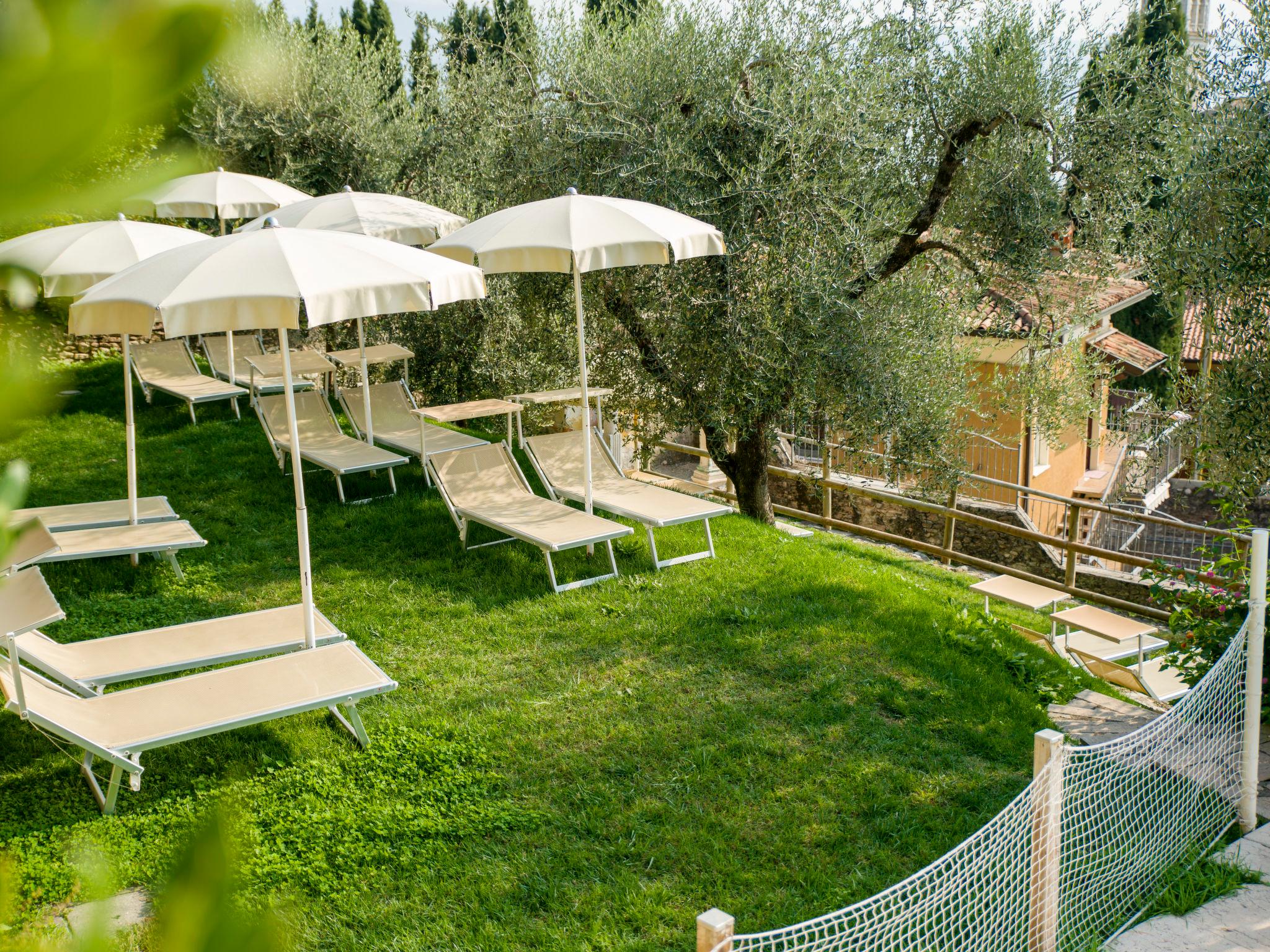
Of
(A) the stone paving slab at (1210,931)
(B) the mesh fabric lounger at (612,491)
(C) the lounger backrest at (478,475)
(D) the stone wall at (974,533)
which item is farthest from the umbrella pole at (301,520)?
(D) the stone wall at (974,533)

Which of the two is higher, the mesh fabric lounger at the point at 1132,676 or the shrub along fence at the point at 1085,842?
the shrub along fence at the point at 1085,842

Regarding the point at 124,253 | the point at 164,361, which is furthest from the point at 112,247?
the point at 164,361

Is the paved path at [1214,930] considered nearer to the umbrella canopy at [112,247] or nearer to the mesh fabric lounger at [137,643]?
the mesh fabric lounger at [137,643]

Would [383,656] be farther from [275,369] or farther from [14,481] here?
[14,481]

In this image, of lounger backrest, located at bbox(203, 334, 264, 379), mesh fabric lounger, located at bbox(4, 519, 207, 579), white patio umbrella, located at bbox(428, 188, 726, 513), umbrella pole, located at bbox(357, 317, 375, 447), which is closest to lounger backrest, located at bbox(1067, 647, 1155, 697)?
white patio umbrella, located at bbox(428, 188, 726, 513)

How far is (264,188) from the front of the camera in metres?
13.3

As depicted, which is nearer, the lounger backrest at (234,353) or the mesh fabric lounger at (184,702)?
the mesh fabric lounger at (184,702)

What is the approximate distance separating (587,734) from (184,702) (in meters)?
2.24

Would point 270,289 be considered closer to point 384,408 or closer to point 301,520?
point 301,520

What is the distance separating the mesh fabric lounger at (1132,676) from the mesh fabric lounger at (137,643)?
6.97 m

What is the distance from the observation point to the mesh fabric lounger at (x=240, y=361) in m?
13.9

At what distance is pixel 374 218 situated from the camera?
11070 millimetres

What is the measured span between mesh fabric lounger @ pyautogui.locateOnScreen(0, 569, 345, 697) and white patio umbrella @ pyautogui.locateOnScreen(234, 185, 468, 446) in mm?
4773

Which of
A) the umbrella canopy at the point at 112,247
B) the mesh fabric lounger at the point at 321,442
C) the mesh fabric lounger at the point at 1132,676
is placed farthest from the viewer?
the mesh fabric lounger at the point at 321,442
